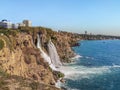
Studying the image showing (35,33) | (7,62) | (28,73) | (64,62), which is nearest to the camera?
(7,62)

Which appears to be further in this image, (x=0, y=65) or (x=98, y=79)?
(x=98, y=79)

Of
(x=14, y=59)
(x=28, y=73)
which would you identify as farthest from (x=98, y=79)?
(x=14, y=59)

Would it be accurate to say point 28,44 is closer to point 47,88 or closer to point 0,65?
point 0,65

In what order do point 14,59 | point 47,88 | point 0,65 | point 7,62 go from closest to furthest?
point 47,88 → point 0,65 → point 7,62 → point 14,59

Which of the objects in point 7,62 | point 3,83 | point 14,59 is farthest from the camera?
point 14,59

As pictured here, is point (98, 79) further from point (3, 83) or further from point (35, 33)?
point (3, 83)

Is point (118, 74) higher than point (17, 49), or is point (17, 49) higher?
point (17, 49)

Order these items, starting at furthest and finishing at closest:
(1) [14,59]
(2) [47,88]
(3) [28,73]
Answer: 1. (3) [28,73]
2. (1) [14,59]
3. (2) [47,88]

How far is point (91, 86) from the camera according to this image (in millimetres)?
51250

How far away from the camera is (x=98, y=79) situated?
57844mm

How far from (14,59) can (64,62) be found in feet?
133

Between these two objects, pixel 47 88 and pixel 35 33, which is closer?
pixel 47 88

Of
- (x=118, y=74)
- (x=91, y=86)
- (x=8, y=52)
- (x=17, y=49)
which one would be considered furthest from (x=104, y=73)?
(x=8, y=52)

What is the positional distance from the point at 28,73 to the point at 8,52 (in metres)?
9.04
